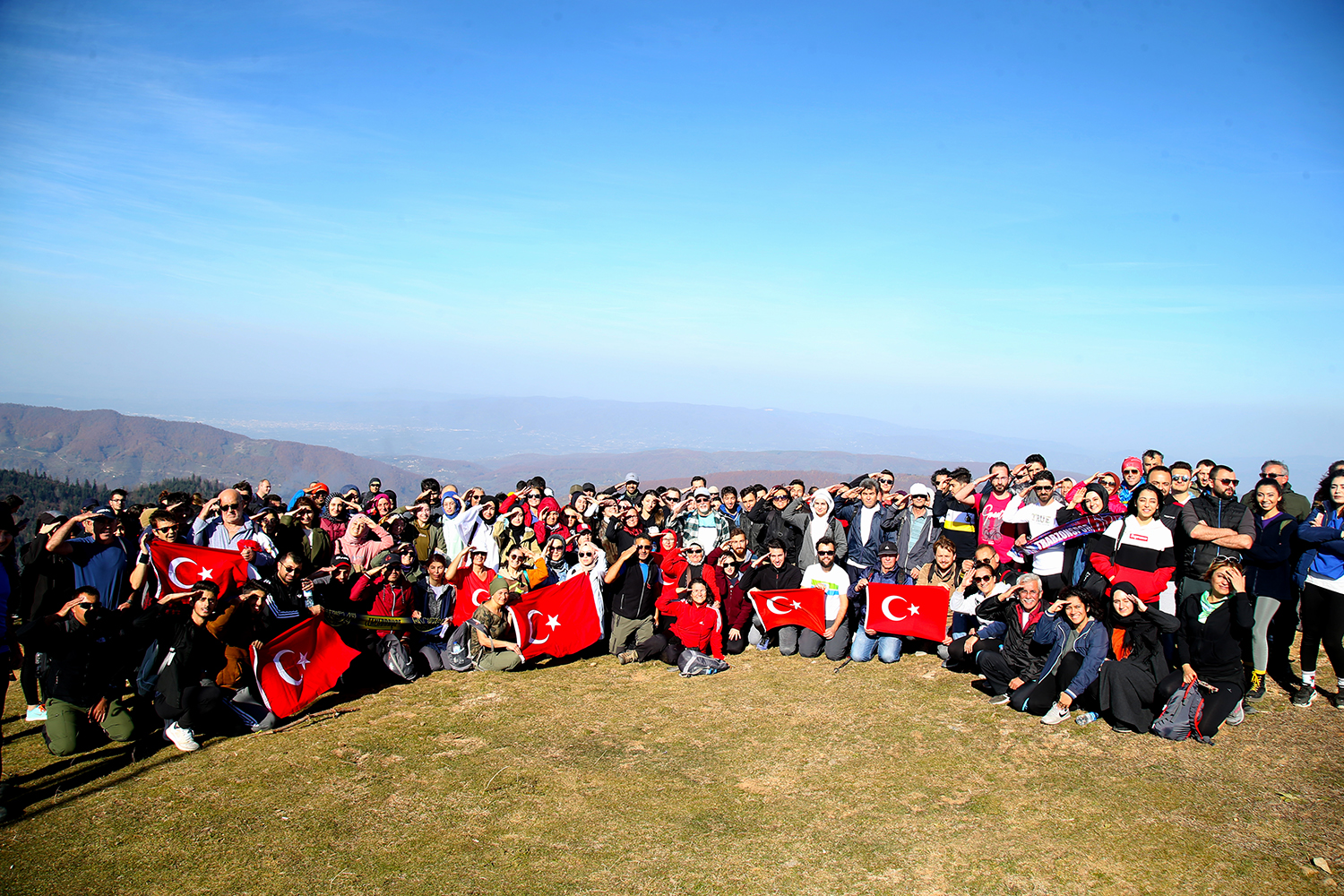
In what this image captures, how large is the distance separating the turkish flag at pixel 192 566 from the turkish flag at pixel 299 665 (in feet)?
3.33

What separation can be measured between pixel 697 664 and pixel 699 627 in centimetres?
54

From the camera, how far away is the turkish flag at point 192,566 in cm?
885

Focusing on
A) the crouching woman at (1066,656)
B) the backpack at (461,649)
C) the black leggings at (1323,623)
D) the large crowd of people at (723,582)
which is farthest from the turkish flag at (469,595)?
the black leggings at (1323,623)

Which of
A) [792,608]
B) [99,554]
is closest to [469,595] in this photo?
[99,554]

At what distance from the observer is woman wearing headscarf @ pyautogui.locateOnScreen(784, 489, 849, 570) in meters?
11.2

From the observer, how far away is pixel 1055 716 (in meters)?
7.97

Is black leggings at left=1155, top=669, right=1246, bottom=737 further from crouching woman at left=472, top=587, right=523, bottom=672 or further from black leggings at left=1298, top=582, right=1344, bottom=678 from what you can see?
crouching woman at left=472, top=587, right=523, bottom=672

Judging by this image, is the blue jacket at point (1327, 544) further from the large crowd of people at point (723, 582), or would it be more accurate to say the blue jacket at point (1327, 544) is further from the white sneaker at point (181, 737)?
the white sneaker at point (181, 737)

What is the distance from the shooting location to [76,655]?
745cm

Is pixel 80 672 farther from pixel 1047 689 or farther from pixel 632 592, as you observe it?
pixel 1047 689

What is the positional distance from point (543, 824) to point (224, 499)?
22.3 ft

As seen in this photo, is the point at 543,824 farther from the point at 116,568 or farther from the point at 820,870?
the point at 116,568

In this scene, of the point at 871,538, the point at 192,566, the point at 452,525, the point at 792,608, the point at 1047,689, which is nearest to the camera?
the point at 1047,689

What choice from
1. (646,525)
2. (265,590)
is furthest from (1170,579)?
(265,590)
